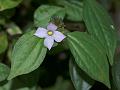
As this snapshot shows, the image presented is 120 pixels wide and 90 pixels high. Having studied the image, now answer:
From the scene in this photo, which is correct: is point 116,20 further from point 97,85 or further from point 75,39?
point 75,39

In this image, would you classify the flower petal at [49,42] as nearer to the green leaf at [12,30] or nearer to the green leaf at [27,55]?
the green leaf at [27,55]

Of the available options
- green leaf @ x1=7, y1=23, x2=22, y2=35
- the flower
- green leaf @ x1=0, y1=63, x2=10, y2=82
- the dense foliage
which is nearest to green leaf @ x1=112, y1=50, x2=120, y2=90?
the dense foliage

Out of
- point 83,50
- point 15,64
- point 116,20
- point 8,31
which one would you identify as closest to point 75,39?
point 83,50

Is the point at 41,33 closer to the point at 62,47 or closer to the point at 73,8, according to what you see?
the point at 62,47

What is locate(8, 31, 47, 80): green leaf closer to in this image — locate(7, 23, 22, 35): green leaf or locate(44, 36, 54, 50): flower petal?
locate(44, 36, 54, 50): flower petal

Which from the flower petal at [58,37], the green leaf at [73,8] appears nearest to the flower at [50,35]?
the flower petal at [58,37]
